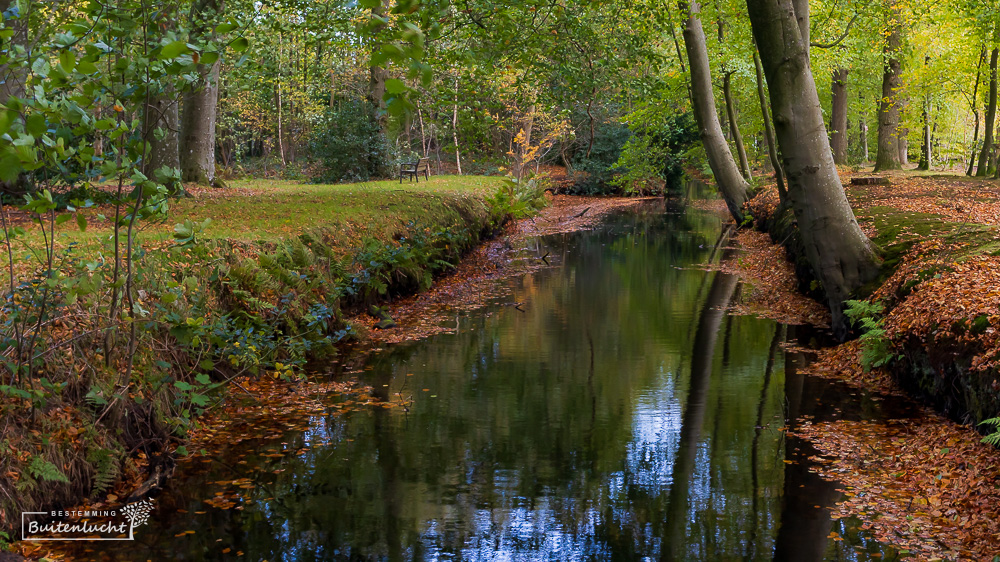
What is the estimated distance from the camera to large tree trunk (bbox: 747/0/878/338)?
9.70 meters

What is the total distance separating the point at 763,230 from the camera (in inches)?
821

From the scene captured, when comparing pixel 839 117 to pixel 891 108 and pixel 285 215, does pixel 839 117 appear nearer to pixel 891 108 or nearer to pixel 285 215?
pixel 891 108

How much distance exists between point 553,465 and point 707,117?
1614 centimetres

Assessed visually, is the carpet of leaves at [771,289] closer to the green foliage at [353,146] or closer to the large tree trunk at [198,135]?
the large tree trunk at [198,135]

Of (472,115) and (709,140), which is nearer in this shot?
(472,115)

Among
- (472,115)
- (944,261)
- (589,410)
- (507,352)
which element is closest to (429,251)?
(472,115)

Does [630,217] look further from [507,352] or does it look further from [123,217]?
[123,217]

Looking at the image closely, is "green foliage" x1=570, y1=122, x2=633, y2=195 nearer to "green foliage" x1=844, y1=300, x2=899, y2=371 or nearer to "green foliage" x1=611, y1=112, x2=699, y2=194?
"green foliage" x1=611, y1=112, x2=699, y2=194

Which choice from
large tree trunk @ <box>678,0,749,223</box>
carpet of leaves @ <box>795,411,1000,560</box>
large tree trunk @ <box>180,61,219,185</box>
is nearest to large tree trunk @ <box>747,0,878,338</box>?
carpet of leaves @ <box>795,411,1000,560</box>

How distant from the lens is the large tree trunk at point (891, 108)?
79.7 ft

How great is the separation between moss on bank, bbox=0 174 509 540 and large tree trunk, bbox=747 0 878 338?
226 inches

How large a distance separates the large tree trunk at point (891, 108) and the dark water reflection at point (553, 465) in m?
17.5

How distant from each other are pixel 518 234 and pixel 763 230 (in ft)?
22.2

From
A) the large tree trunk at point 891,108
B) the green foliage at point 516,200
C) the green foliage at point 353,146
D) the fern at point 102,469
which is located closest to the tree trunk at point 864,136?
the large tree trunk at point 891,108
